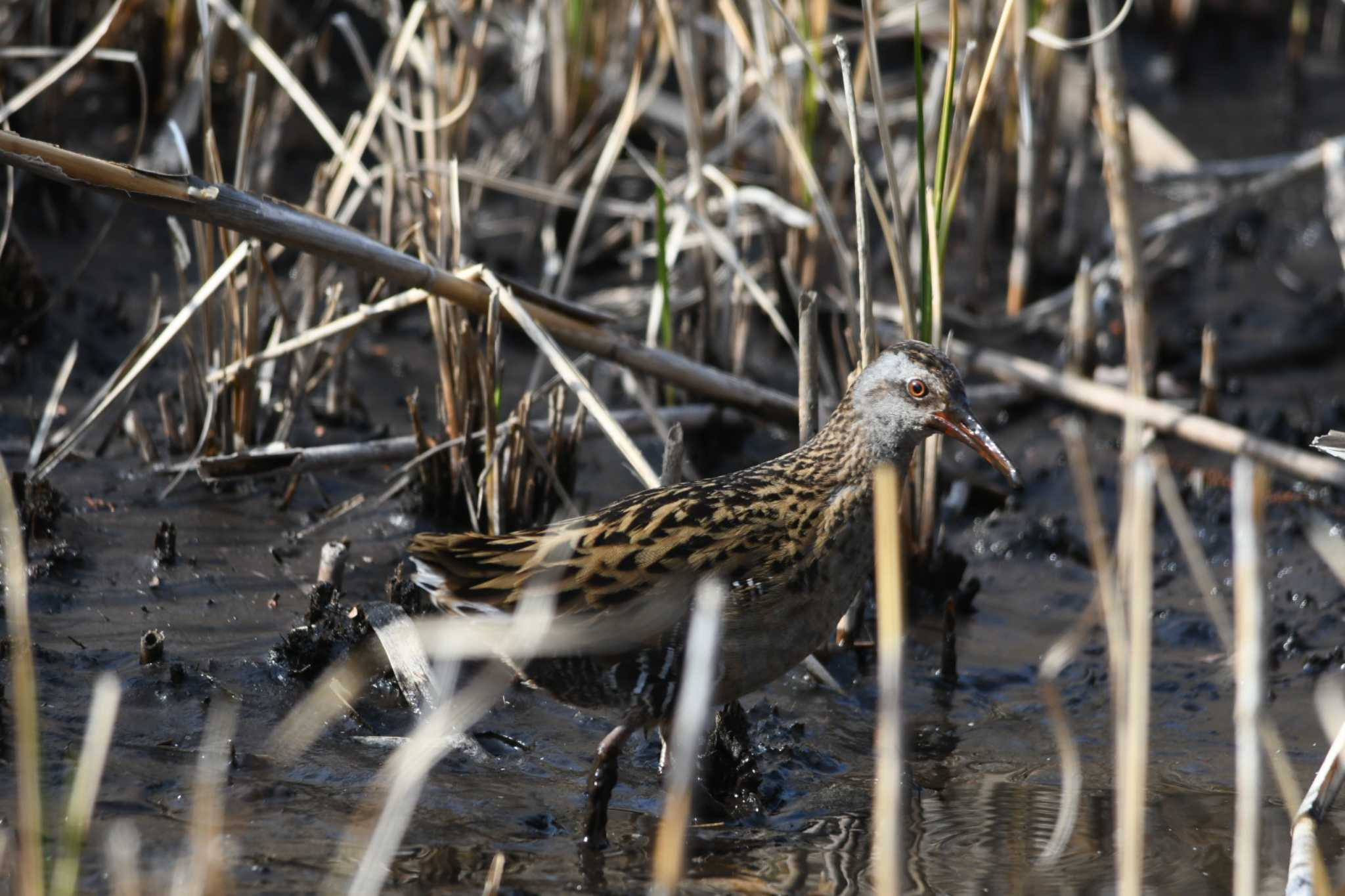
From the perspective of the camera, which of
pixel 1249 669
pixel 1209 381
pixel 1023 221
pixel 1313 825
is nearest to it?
pixel 1249 669

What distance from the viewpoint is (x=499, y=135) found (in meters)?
7.31

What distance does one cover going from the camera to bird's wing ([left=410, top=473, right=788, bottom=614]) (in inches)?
149

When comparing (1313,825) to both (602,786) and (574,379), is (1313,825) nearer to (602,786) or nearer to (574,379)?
(602,786)

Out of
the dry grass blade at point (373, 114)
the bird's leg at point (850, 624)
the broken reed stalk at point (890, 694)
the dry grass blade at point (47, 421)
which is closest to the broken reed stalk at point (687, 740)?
the broken reed stalk at point (890, 694)

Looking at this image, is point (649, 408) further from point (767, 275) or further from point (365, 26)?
point (365, 26)

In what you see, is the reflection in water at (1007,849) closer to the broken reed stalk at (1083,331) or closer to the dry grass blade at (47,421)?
the broken reed stalk at (1083,331)

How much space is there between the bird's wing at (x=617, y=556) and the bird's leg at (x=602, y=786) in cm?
34

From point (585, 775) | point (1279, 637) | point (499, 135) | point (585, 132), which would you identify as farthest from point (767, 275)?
point (585, 775)

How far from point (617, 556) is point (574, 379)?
0.94 meters

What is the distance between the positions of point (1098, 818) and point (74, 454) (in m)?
3.44

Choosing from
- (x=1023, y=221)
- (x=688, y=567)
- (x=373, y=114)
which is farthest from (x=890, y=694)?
(x=1023, y=221)

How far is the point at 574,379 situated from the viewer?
15.1 feet

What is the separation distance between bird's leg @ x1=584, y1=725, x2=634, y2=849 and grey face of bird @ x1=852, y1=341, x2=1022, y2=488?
1.01 meters

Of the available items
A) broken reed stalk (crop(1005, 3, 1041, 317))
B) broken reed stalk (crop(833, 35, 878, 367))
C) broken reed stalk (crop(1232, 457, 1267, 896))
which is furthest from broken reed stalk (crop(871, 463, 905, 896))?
broken reed stalk (crop(1005, 3, 1041, 317))
